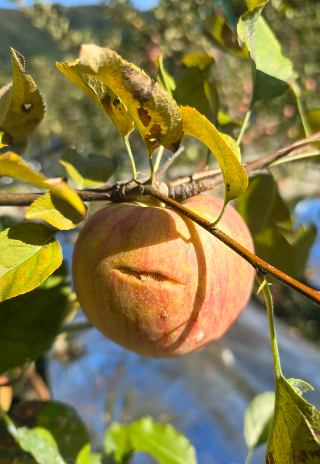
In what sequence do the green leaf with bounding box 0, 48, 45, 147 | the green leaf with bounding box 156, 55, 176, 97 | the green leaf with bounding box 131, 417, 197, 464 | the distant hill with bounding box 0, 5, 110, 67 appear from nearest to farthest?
the green leaf with bounding box 0, 48, 45, 147 → the green leaf with bounding box 156, 55, 176, 97 → the green leaf with bounding box 131, 417, 197, 464 → the distant hill with bounding box 0, 5, 110, 67

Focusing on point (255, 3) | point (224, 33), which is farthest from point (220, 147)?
point (224, 33)

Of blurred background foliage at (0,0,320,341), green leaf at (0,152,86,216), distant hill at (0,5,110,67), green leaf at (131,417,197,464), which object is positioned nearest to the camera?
green leaf at (0,152,86,216)

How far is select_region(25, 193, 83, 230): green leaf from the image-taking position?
303 millimetres

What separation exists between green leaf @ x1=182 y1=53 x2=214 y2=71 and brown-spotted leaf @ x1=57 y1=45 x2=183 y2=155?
23 cm

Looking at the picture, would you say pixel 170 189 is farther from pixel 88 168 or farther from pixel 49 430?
pixel 49 430

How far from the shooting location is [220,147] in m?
0.29

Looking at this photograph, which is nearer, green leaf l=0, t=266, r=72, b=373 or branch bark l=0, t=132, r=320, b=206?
branch bark l=0, t=132, r=320, b=206

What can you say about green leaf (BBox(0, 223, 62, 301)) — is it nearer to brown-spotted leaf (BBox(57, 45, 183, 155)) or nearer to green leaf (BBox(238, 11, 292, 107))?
brown-spotted leaf (BBox(57, 45, 183, 155))

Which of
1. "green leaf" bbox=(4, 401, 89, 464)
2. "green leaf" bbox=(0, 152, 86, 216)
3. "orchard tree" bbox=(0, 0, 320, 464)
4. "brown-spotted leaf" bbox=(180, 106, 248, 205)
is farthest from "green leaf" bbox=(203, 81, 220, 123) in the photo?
"green leaf" bbox=(4, 401, 89, 464)

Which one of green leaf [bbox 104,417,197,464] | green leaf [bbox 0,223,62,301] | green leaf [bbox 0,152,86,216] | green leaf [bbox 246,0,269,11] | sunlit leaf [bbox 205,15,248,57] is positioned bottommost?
green leaf [bbox 104,417,197,464]

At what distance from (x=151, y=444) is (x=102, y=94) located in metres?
0.53

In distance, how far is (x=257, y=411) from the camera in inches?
25.0

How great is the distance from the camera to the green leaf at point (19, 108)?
34 centimetres

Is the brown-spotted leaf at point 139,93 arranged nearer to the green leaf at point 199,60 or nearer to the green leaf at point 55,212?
the green leaf at point 55,212
